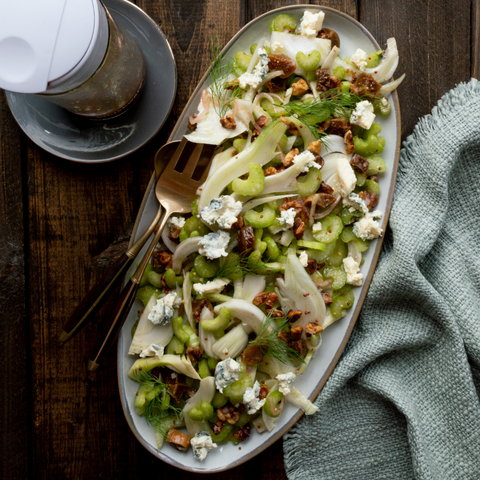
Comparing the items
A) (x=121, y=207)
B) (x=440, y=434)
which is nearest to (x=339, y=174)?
(x=121, y=207)

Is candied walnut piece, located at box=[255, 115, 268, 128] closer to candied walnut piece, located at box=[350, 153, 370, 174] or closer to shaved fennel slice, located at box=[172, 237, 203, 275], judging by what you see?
candied walnut piece, located at box=[350, 153, 370, 174]

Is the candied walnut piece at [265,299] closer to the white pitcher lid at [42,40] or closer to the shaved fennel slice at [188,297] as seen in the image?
the shaved fennel slice at [188,297]

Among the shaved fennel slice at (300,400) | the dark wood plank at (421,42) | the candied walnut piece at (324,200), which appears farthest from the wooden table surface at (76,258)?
the candied walnut piece at (324,200)

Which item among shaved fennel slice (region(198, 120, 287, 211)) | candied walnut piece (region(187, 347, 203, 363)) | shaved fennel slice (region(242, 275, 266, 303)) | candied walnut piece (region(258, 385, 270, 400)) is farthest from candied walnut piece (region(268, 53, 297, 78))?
candied walnut piece (region(258, 385, 270, 400))

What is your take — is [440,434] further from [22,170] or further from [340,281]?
[22,170]

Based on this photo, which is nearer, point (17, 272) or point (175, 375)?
point (175, 375)
